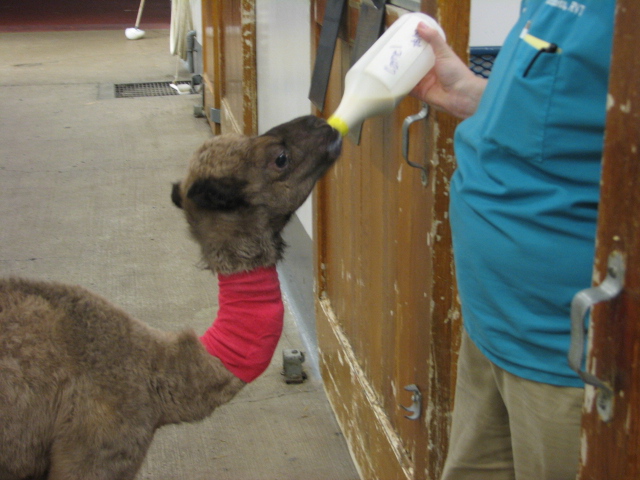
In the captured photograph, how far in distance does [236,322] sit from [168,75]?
8.97 metres

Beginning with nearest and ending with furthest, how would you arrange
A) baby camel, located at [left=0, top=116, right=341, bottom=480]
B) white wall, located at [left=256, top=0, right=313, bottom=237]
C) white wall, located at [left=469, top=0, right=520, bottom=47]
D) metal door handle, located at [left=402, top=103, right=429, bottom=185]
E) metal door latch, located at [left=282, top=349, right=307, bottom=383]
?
metal door handle, located at [left=402, top=103, right=429, bottom=185] < baby camel, located at [left=0, top=116, right=341, bottom=480] < white wall, located at [left=469, top=0, right=520, bottom=47] < metal door latch, located at [left=282, top=349, right=307, bottom=383] < white wall, located at [left=256, top=0, right=313, bottom=237]

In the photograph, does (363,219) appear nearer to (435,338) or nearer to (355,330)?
(355,330)

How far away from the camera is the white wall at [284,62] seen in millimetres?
4188

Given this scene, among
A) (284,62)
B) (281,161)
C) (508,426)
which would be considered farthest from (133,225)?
(508,426)

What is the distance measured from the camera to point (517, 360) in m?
1.61

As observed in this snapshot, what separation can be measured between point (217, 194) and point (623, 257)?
5.14 ft

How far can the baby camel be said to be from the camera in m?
2.44

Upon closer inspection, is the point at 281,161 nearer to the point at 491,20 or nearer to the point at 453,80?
the point at 453,80

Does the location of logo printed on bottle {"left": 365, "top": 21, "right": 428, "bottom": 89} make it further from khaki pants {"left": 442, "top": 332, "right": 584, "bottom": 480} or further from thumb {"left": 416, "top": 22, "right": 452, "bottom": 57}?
khaki pants {"left": 442, "top": 332, "right": 584, "bottom": 480}

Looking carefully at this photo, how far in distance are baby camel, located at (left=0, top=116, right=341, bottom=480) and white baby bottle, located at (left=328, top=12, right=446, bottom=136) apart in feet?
1.28

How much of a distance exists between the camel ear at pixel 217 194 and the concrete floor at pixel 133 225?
4.84 feet

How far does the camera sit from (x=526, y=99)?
146 centimetres

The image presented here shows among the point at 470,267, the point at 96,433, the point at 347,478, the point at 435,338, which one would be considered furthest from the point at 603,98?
the point at 347,478

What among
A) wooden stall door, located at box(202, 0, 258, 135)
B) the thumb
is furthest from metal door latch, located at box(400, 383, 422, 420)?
wooden stall door, located at box(202, 0, 258, 135)
